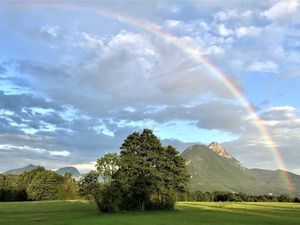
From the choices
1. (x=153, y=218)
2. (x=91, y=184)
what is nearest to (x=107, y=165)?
(x=91, y=184)

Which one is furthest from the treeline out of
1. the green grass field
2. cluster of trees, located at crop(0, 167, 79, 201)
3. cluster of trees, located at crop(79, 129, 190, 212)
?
the green grass field

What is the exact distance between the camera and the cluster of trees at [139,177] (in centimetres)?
10031

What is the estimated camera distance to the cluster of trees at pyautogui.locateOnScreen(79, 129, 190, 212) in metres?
100

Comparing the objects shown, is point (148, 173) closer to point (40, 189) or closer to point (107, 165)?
point (107, 165)

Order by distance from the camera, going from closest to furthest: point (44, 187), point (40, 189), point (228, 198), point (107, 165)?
point (107, 165) < point (228, 198) < point (40, 189) < point (44, 187)

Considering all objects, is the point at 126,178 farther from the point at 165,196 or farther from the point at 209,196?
the point at 209,196

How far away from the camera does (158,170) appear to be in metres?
110

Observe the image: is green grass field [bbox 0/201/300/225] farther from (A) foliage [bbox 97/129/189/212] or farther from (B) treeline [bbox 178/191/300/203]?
(B) treeline [bbox 178/191/300/203]

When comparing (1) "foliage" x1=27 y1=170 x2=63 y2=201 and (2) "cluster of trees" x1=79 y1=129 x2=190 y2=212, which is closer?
(2) "cluster of trees" x1=79 y1=129 x2=190 y2=212

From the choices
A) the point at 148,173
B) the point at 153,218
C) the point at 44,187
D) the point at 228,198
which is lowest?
the point at 153,218

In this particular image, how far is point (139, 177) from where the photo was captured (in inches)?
4168

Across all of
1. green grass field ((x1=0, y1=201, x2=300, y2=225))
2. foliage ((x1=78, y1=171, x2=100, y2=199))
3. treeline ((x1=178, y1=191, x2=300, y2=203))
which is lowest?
green grass field ((x1=0, y1=201, x2=300, y2=225))

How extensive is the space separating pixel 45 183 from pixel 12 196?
15.3 m

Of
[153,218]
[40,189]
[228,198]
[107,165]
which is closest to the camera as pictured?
[153,218]
